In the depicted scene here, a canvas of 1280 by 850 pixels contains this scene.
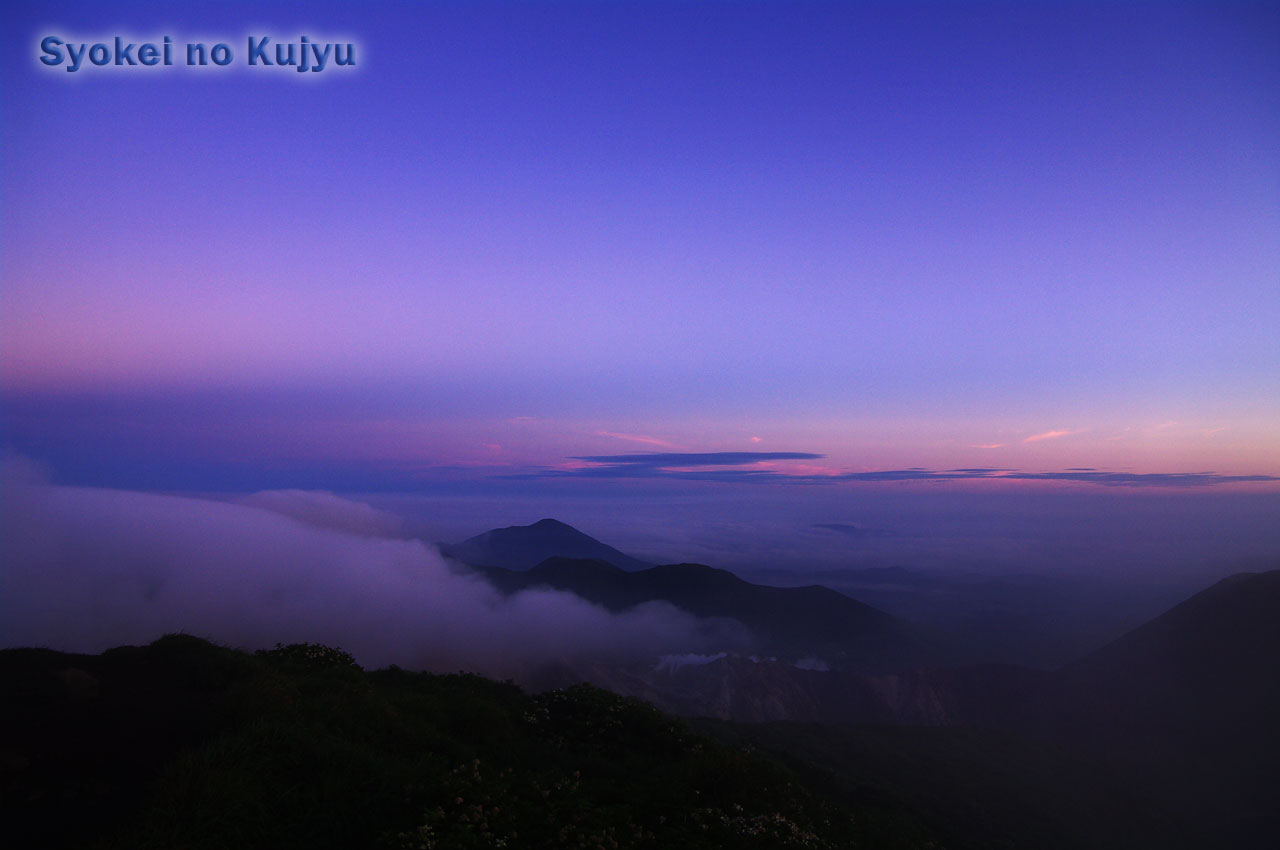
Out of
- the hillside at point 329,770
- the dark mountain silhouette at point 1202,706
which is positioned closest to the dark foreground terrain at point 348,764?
the hillside at point 329,770

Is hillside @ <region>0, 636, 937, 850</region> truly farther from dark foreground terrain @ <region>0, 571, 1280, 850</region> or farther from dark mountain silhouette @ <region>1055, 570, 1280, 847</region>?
dark mountain silhouette @ <region>1055, 570, 1280, 847</region>

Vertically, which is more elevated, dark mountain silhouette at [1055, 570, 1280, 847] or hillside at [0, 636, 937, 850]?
hillside at [0, 636, 937, 850]

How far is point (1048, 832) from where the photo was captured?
225ft

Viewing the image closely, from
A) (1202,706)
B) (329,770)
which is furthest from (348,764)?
(1202,706)

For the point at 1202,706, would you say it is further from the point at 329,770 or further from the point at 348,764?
the point at 329,770

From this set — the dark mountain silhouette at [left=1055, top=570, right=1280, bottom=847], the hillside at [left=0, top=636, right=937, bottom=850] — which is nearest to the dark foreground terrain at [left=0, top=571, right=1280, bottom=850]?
the hillside at [left=0, top=636, right=937, bottom=850]

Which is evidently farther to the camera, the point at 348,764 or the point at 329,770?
the point at 348,764

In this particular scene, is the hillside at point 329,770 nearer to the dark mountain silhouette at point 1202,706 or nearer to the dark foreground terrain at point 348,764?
the dark foreground terrain at point 348,764

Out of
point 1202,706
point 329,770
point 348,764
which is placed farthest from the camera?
point 1202,706

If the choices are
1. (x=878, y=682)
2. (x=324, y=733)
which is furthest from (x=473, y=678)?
(x=878, y=682)

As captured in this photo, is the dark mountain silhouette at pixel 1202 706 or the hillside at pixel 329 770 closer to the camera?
the hillside at pixel 329 770

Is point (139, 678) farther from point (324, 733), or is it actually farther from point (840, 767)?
point (840, 767)

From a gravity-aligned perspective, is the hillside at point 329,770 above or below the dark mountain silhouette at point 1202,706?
above

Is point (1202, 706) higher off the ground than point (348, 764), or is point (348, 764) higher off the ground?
point (348, 764)
